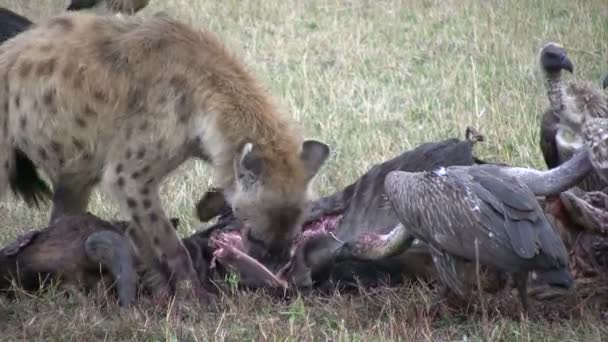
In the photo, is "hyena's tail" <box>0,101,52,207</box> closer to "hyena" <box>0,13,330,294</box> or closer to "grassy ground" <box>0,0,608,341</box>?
"hyena" <box>0,13,330,294</box>

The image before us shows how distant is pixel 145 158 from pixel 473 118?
12.0ft

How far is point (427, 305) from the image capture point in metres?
5.68

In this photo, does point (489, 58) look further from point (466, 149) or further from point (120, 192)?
point (120, 192)

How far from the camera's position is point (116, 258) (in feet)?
19.7

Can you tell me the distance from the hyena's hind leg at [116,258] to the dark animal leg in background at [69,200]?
0.62m

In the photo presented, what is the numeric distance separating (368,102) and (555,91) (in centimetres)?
290

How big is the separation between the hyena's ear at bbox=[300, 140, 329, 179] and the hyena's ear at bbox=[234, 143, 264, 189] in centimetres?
26

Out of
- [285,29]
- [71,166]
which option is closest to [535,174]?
[71,166]

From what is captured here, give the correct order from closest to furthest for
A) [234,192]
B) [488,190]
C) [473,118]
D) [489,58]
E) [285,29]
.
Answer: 1. [488,190]
2. [234,192]
3. [473,118]
4. [489,58]
5. [285,29]

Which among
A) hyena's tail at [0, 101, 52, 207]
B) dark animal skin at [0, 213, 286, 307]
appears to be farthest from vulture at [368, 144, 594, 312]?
hyena's tail at [0, 101, 52, 207]

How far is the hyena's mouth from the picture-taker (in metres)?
6.03

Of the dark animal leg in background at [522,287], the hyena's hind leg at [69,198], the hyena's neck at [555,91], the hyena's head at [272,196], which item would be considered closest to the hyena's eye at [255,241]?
the hyena's head at [272,196]

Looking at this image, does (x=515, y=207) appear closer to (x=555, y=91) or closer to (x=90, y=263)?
(x=555, y=91)

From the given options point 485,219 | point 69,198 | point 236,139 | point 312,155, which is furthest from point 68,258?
point 485,219
